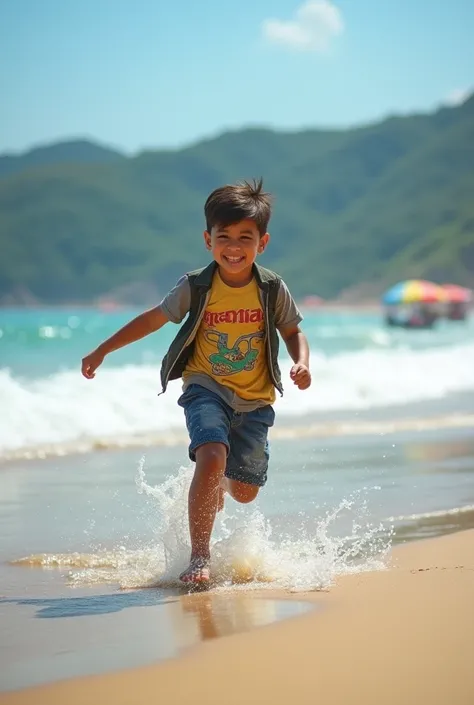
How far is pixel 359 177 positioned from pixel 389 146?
9.02m

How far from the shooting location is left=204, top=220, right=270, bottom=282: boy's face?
4273 millimetres

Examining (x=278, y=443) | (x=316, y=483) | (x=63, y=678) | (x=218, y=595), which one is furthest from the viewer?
(x=278, y=443)

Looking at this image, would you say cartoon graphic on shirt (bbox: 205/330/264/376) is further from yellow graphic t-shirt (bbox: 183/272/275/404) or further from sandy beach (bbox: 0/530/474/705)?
sandy beach (bbox: 0/530/474/705)

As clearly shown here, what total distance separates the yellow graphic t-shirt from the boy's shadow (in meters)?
0.83

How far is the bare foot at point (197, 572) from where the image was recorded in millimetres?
4133

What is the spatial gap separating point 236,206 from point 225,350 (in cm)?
55

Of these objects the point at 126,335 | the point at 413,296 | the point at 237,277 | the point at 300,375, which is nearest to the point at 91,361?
the point at 126,335

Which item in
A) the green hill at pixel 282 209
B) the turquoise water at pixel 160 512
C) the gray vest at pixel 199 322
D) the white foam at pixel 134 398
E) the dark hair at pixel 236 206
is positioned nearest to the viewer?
the turquoise water at pixel 160 512

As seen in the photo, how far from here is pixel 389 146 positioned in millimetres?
171500

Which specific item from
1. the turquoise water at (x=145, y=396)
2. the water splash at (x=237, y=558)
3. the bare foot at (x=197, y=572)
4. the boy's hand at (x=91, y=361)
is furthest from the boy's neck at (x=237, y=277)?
the turquoise water at (x=145, y=396)

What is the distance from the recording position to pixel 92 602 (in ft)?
13.0

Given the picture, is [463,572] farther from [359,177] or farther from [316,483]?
[359,177]

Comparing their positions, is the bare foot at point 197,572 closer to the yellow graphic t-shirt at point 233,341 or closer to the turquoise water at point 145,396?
the yellow graphic t-shirt at point 233,341

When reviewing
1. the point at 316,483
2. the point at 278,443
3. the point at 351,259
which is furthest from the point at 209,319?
the point at 351,259
